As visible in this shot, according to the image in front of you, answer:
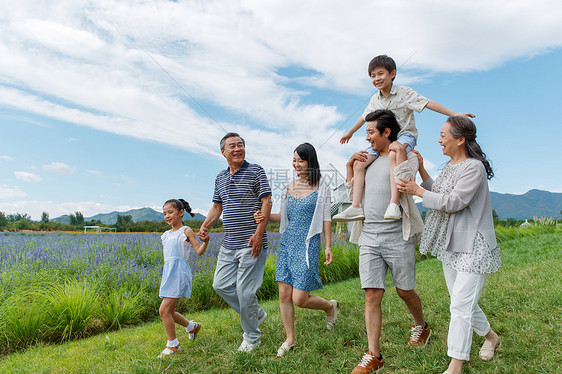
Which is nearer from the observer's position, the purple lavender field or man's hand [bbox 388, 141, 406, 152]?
man's hand [bbox 388, 141, 406, 152]

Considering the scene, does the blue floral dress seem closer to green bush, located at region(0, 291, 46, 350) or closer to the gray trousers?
the gray trousers

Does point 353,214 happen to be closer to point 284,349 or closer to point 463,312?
point 463,312

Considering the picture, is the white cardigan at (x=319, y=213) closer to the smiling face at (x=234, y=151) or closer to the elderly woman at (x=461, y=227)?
the smiling face at (x=234, y=151)

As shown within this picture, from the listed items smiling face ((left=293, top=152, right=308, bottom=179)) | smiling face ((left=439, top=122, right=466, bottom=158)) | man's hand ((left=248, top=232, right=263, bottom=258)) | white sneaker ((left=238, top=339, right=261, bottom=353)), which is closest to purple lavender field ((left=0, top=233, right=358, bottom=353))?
white sneaker ((left=238, top=339, right=261, bottom=353))

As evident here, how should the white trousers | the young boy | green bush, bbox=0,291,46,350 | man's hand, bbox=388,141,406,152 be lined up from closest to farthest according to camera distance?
the white trousers → man's hand, bbox=388,141,406,152 → the young boy → green bush, bbox=0,291,46,350

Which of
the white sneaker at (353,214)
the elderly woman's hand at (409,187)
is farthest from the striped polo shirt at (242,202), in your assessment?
the elderly woman's hand at (409,187)

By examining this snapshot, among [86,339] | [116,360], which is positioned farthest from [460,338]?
[86,339]

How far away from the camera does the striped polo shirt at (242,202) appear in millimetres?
4070

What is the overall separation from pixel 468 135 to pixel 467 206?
596 millimetres

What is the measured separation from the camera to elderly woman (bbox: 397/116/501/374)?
3.05 meters

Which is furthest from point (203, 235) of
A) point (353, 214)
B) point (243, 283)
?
point (353, 214)

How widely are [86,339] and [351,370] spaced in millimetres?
3416

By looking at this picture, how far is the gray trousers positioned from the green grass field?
27 centimetres

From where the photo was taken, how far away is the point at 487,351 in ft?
11.8
